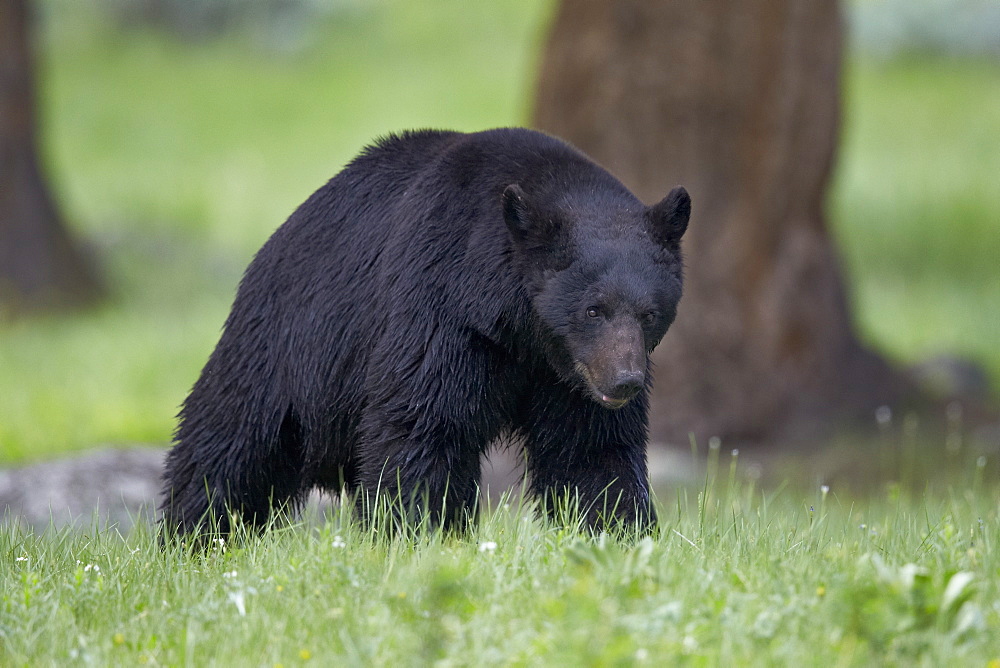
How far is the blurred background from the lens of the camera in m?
10.7

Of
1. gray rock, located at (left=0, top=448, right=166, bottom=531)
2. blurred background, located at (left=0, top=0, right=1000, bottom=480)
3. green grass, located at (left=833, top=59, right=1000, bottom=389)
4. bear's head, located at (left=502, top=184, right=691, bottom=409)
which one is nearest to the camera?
bear's head, located at (left=502, top=184, right=691, bottom=409)

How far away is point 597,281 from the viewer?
421 centimetres

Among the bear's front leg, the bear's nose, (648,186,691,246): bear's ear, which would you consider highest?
(648,186,691,246): bear's ear

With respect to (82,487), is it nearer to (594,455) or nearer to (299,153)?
(594,455)

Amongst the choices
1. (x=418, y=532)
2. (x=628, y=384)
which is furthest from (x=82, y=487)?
(x=628, y=384)

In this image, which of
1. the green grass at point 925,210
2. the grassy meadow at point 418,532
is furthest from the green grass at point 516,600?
the green grass at point 925,210

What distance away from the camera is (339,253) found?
4.83 m

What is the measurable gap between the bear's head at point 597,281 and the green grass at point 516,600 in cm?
57

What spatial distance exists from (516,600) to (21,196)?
11.3 m

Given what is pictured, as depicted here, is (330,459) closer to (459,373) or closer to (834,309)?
(459,373)

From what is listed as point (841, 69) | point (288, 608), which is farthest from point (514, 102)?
point (288, 608)

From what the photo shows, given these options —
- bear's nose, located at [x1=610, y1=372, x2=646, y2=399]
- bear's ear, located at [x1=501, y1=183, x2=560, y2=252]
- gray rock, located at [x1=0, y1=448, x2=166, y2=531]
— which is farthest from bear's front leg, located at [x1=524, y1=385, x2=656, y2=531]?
gray rock, located at [x1=0, y1=448, x2=166, y2=531]

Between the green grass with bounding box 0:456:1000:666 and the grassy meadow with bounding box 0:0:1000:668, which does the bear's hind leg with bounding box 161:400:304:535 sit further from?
the green grass with bounding box 0:456:1000:666

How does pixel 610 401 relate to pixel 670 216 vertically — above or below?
below
